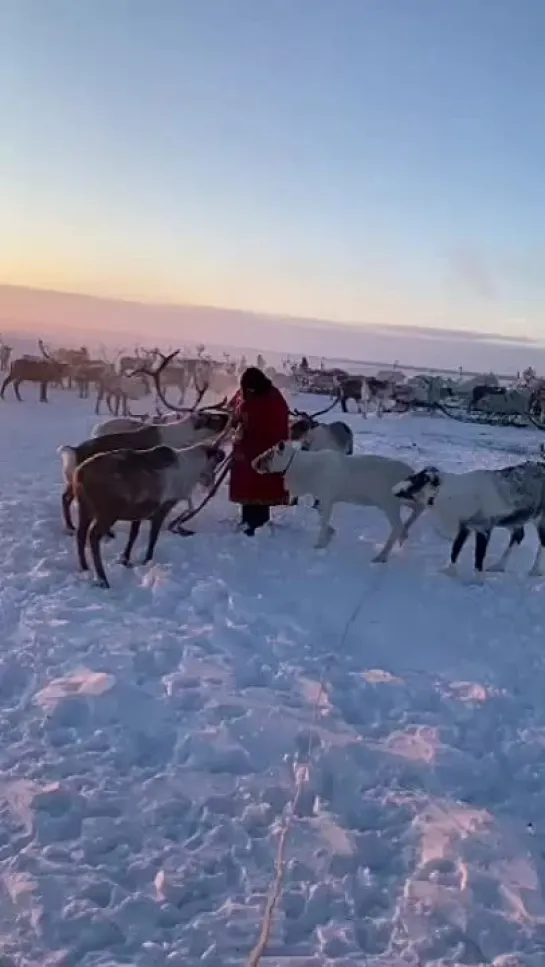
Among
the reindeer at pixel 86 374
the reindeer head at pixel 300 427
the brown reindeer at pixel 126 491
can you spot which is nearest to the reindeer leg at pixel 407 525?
the brown reindeer at pixel 126 491

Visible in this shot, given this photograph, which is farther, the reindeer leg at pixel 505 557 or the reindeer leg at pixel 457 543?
the reindeer leg at pixel 505 557

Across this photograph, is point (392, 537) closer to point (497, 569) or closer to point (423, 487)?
point (423, 487)

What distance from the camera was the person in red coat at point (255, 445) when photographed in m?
8.48

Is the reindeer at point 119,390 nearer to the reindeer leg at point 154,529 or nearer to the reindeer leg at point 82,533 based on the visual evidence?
the reindeer leg at point 154,529

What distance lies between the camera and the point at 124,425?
31.4 ft

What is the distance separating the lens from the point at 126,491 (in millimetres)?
6801

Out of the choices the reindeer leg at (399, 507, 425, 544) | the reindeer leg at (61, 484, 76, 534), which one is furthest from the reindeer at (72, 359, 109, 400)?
the reindeer leg at (399, 507, 425, 544)

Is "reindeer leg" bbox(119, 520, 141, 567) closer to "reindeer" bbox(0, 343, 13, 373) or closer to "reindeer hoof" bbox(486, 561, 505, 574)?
"reindeer hoof" bbox(486, 561, 505, 574)

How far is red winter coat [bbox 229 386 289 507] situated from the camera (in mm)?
8484

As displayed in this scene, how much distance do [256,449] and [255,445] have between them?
0.04 m

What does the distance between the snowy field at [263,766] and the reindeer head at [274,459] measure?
1.29 metres

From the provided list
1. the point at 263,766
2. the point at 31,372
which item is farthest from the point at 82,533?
the point at 31,372

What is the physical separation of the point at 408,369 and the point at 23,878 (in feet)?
261

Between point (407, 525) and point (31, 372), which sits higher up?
point (407, 525)
